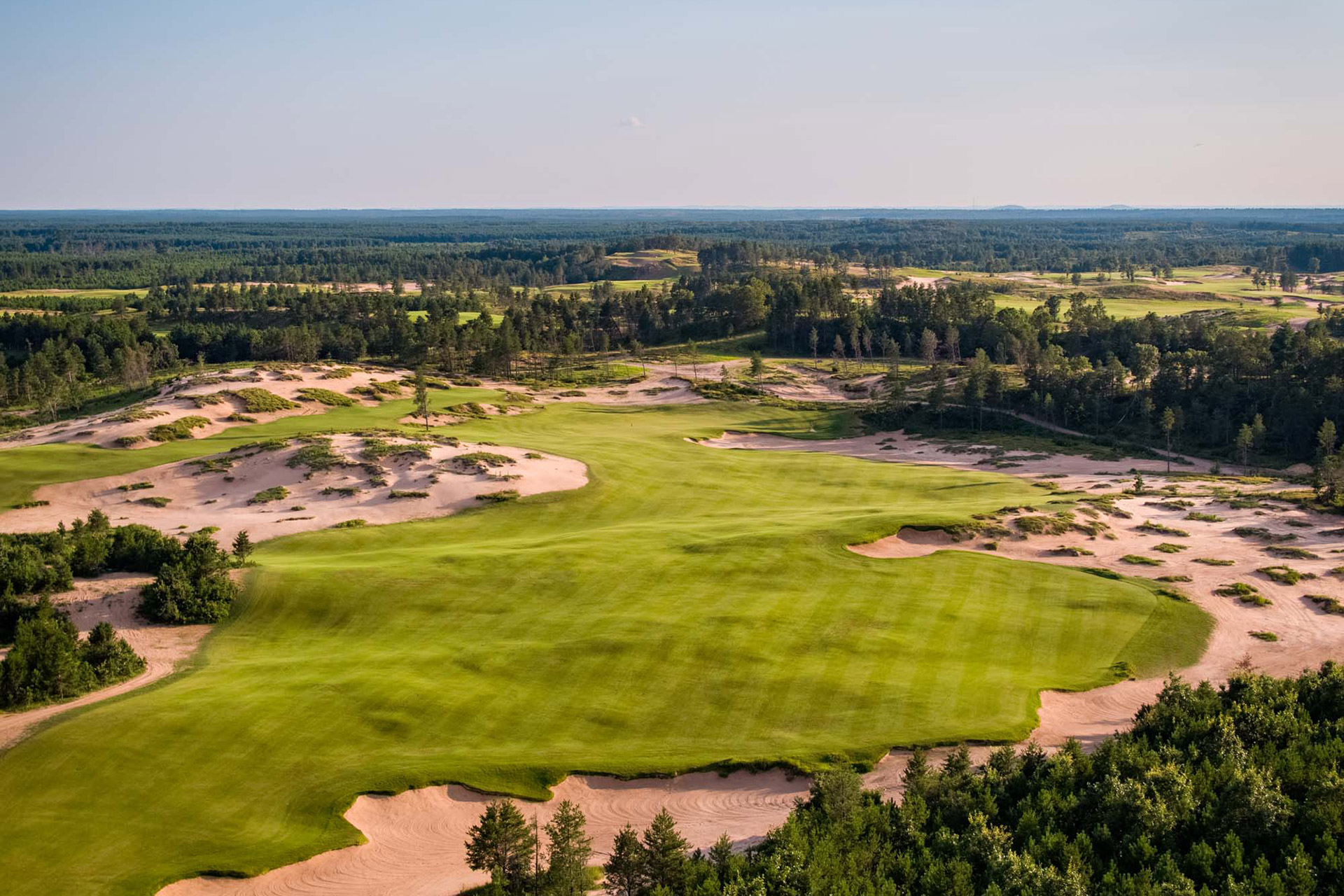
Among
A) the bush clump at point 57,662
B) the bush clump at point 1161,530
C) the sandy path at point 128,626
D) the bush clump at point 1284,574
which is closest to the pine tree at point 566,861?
the sandy path at point 128,626

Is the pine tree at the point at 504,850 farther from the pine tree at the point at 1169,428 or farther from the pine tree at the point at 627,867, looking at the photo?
the pine tree at the point at 1169,428

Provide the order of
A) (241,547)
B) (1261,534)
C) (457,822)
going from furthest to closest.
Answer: (1261,534) < (241,547) < (457,822)

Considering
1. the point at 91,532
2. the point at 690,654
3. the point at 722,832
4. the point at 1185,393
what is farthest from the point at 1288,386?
the point at 91,532

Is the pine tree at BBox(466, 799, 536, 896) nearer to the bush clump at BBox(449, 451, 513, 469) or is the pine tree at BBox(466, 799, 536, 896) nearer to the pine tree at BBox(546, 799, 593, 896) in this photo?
the pine tree at BBox(546, 799, 593, 896)

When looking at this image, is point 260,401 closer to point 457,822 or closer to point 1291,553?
point 457,822

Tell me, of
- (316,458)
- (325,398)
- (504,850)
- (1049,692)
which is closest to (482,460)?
→ (316,458)

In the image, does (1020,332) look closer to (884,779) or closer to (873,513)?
(873,513)
